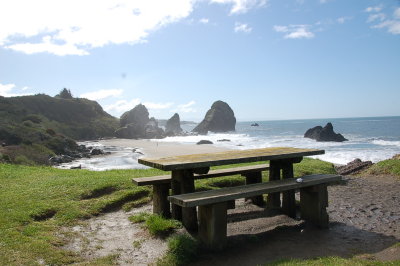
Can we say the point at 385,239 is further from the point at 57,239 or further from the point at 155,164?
the point at 57,239

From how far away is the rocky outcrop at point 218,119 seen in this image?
407 feet

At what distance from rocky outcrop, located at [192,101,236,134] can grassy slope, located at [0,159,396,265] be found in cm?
11060

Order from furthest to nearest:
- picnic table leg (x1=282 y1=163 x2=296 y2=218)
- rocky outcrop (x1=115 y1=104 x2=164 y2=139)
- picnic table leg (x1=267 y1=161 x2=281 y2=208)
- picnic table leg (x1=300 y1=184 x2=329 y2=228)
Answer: rocky outcrop (x1=115 y1=104 x2=164 y2=139)
picnic table leg (x1=267 y1=161 x2=281 y2=208)
picnic table leg (x1=282 y1=163 x2=296 y2=218)
picnic table leg (x1=300 y1=184 x2=329 y2=228)

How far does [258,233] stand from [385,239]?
2.10 meters

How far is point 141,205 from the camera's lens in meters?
8.20

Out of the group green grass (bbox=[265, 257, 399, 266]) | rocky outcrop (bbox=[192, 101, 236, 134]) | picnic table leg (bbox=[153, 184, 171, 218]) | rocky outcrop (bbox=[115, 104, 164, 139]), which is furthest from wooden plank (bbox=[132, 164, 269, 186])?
rocky outcrop (bbox=[192, 101, 236, 134])

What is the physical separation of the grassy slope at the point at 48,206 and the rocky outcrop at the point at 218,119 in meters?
111

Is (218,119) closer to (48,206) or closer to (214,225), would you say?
(48,206)

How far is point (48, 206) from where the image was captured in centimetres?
749

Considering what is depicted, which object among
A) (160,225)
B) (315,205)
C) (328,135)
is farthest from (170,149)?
(160,225)

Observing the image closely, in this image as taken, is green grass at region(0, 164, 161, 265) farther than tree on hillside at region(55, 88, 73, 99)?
No

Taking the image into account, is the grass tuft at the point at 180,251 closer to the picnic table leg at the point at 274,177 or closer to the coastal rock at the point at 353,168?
the picnic table leg at the point at 274,177

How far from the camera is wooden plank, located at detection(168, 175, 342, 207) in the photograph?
17.5 feet

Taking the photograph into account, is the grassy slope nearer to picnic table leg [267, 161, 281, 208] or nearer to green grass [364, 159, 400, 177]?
picnic table leg [267, 161, 281, 208]
